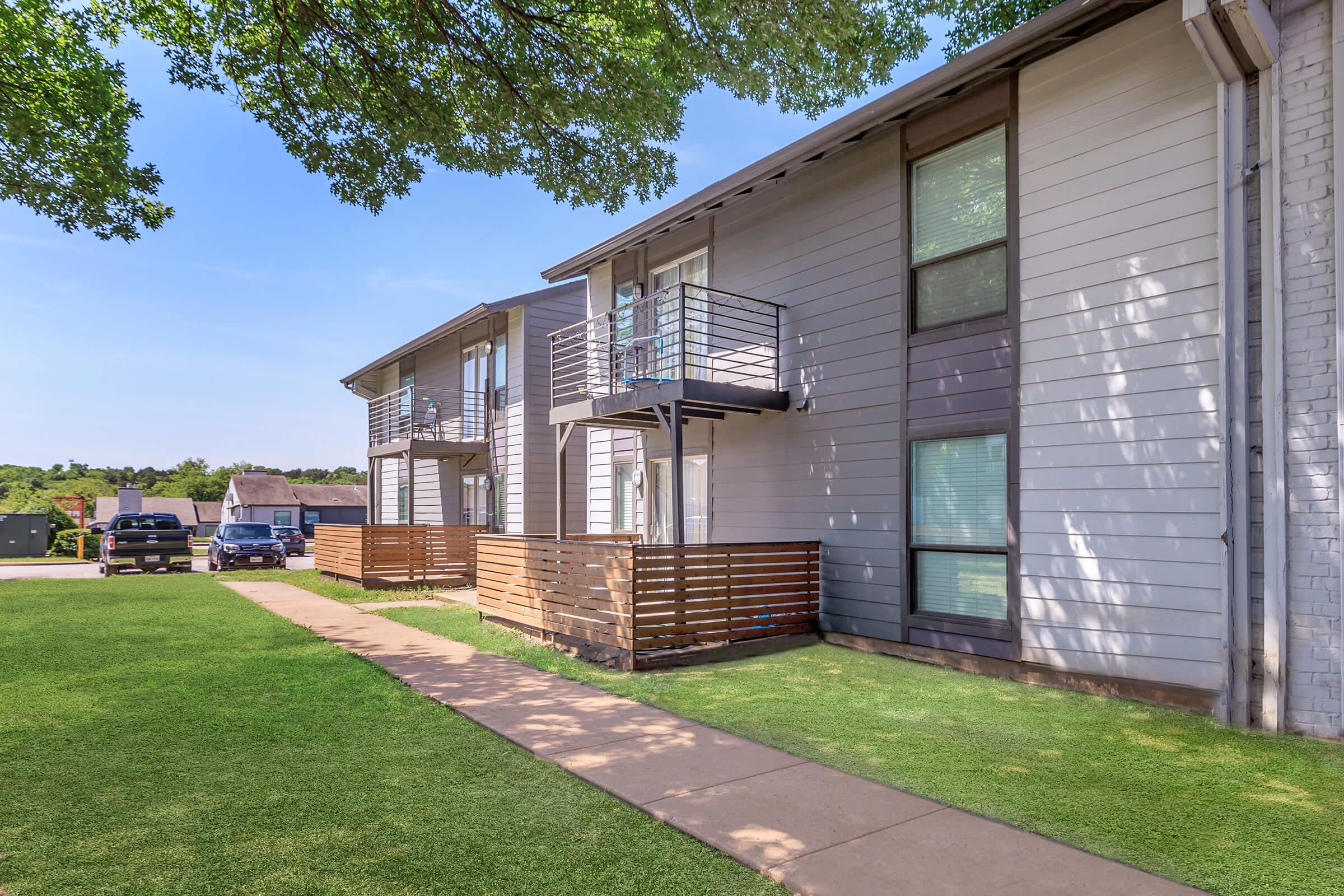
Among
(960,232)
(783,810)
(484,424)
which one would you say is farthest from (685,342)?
(484,424)

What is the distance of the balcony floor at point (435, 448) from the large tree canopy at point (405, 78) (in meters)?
8.58

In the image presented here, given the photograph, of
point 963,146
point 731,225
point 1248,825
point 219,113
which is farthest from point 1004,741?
point 219,113

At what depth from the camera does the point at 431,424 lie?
69.4 feet

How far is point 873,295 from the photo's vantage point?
9188 millimetres

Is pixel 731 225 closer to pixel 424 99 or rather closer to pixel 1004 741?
pixel 424 99

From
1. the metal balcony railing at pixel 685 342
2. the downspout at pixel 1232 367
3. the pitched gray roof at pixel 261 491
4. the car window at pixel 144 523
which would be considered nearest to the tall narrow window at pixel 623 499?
the metal balcony railing at pixel 685 342

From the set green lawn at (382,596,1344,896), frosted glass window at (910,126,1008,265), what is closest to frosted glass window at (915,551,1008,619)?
green lawn at (382,596,1344,896)

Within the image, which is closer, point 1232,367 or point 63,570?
point 1232,367

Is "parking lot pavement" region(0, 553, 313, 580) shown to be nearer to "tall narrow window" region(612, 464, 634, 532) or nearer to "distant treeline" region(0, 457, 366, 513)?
"tall narrow window" region(612, 464, 634, 532)

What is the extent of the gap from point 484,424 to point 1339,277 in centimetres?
1670

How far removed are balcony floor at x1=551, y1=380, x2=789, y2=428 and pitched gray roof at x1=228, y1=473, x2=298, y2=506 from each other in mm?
58720

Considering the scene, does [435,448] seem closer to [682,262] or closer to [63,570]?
[682,262]

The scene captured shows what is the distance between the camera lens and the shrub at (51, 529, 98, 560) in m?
31.4

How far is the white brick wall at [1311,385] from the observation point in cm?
545
